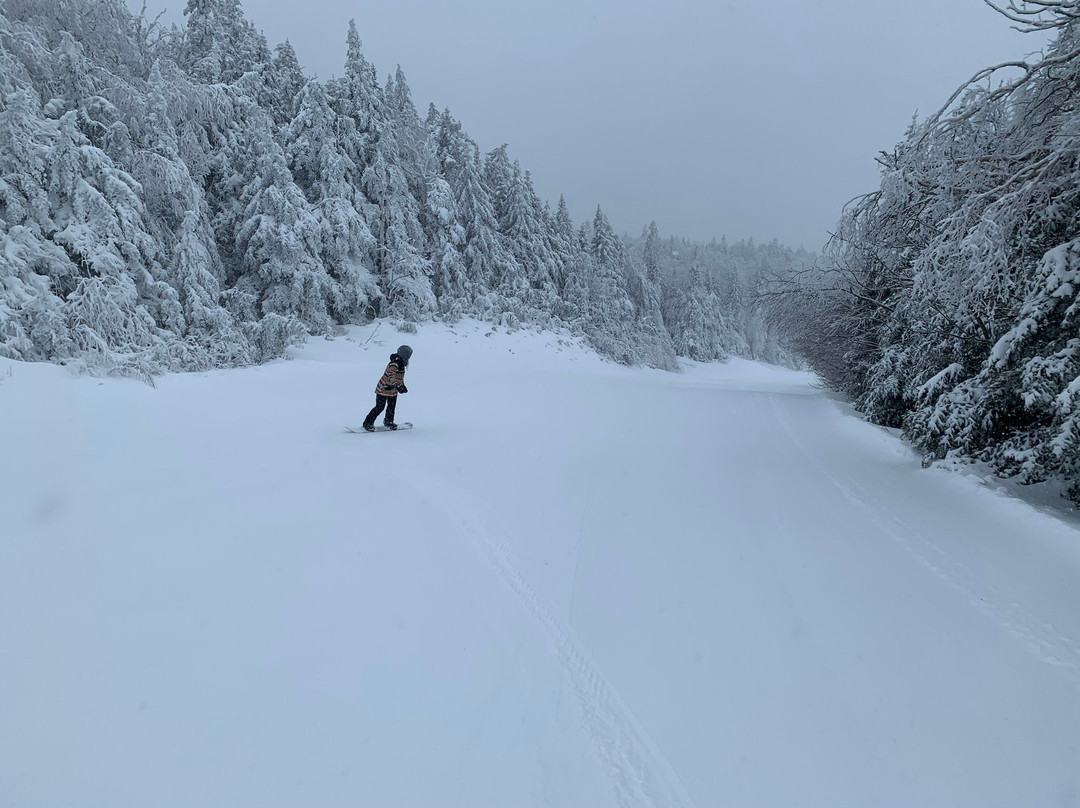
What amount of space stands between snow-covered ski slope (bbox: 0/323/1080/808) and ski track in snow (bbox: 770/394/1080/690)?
0.03 metres

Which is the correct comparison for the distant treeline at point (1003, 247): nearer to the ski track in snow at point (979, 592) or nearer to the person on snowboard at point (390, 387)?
the ski track in snow at point (979, 592)

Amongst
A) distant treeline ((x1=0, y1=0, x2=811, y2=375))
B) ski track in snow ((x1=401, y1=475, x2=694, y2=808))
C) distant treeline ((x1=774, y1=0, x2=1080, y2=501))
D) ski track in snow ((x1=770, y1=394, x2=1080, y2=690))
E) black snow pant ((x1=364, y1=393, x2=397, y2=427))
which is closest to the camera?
ski track in snow ((x1=401, y1=475, x2=694, y2=808))

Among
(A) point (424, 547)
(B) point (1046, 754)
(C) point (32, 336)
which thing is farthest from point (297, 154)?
(B) point (1046, 754)

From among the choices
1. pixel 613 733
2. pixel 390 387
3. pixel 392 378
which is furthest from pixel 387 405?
pixel 613 733

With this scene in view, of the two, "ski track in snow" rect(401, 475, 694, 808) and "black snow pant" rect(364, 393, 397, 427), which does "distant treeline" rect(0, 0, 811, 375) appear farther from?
"ski track in snow" rect(401, 475, 694, 808)

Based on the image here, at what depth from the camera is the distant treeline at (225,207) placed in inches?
424

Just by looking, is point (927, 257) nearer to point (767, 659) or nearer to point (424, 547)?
point (767, 659)

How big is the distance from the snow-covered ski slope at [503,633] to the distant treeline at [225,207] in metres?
5.66

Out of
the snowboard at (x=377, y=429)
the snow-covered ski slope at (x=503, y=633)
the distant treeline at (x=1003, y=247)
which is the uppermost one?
the distant treeline at (x=1003, y=247)

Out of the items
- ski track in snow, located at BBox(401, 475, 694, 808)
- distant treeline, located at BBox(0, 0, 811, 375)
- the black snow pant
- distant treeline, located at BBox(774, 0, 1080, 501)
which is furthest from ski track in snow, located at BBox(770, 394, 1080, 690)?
distant treeline, located at BBox(0, 0, 811, 375)

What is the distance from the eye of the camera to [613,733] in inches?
102

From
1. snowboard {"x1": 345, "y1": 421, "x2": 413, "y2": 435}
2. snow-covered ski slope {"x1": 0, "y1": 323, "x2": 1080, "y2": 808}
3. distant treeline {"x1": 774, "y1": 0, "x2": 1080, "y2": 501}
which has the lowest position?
snowboard {"x1": 345, "y1": 421, "x2": 413, "y2": 435}

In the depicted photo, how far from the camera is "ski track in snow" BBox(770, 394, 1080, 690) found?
328 centimetres

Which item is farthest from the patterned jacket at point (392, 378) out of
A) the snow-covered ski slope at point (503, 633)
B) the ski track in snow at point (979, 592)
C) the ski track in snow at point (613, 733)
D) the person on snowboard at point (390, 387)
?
the ski track in snow at point (979, 592)
